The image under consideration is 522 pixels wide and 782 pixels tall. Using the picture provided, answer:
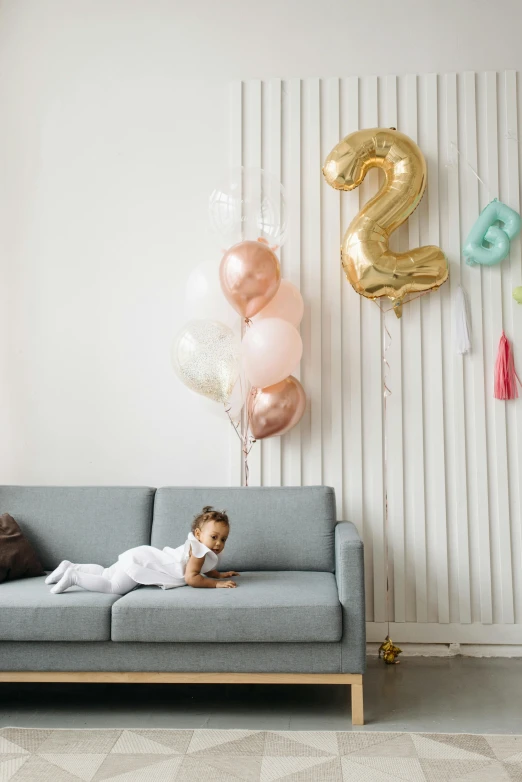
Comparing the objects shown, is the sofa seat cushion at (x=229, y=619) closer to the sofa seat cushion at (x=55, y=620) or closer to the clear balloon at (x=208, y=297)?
the sofa seat cushion at (x=55, y=620)

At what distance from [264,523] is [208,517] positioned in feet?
1.07

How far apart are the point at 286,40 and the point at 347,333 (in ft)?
4.92

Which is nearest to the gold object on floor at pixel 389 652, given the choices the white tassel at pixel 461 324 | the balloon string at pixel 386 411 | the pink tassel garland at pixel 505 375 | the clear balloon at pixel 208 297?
the balloon string at pixel 386 411

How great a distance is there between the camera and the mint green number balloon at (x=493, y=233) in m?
3.06

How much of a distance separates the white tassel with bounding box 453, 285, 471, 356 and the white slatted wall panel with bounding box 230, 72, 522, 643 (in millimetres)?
43

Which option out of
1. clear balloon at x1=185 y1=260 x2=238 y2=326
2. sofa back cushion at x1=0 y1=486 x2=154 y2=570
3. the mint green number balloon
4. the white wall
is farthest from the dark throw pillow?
the mint green number balloon

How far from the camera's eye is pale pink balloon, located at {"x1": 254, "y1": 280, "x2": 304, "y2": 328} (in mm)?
2980

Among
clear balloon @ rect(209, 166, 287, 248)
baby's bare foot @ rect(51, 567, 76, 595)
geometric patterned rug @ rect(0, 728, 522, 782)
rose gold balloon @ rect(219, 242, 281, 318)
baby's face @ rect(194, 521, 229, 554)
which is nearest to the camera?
geometric patterned rug @ rect(0, 728, 522, 782)

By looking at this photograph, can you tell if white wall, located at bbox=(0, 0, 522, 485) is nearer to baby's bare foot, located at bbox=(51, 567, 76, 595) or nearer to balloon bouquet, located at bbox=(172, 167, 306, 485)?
balloon bouquet, located at bbox=(172, 167, 306, 485)

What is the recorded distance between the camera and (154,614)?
7.43ft

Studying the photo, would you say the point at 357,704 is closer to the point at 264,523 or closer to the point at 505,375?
the point at 264,523

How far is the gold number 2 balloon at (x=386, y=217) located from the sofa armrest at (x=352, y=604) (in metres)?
1.21

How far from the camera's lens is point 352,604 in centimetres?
230

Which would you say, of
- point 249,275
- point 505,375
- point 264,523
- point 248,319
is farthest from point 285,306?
point 505,375
